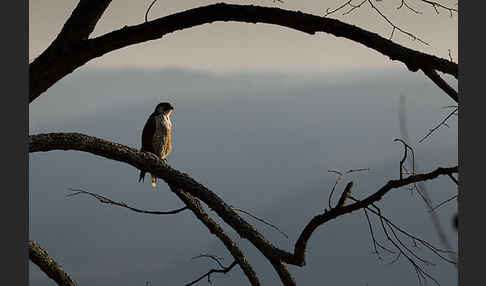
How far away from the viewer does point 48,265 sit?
3293mm

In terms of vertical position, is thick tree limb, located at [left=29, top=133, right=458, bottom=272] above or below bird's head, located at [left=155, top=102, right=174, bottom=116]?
below

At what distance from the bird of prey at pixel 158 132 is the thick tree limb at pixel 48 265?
7.06 feet

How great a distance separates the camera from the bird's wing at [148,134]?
18.2ft

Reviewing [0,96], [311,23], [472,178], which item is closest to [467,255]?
[472,178]

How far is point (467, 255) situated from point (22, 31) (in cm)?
181

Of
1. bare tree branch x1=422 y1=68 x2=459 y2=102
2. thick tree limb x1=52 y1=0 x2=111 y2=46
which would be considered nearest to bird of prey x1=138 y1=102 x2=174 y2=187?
thick tree limb x1=52 y1=0 x2=111 y2=46

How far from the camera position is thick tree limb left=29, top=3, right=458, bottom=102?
244 centimetres

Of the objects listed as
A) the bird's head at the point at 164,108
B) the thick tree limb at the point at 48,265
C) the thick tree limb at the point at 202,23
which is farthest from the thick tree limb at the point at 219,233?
the bird's head at the point at 164,108

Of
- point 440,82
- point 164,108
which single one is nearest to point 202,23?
point 440,82

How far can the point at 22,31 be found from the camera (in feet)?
7.13

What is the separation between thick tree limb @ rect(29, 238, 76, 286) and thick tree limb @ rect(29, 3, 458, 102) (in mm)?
1008

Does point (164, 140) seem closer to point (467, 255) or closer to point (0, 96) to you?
point (0, 96)

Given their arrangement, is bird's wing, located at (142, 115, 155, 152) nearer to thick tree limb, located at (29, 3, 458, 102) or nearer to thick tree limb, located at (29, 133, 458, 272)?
thick tree limb, located at (29, 133, 458, 272)

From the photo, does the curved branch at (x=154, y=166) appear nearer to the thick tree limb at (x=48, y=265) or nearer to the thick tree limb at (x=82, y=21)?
the thick tree limb at (x=82, y=21)
